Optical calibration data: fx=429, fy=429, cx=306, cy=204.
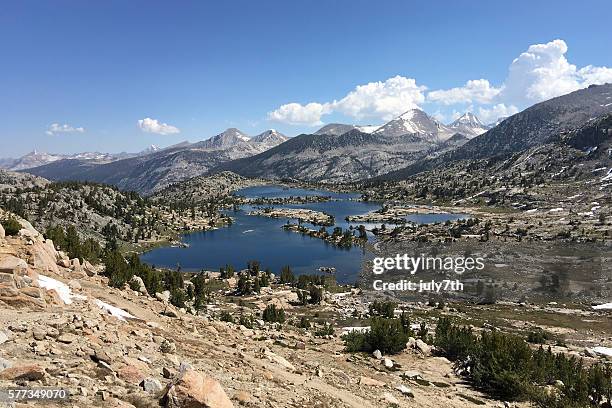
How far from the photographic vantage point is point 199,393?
13406 millimetres

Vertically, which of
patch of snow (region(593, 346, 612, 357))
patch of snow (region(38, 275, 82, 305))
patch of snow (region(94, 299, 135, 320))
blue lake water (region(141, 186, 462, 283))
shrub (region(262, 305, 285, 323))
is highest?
patch of snow (region(38, 275, 82, 305))

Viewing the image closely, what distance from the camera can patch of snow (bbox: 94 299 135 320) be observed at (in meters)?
24.4

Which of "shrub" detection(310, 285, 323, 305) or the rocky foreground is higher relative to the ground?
the rocky foreground

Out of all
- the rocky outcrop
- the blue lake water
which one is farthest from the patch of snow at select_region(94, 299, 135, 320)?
the blue lake water

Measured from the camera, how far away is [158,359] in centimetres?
1802

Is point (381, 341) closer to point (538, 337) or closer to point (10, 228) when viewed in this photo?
point (538, 337)

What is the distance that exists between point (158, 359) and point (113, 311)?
29.2 ft

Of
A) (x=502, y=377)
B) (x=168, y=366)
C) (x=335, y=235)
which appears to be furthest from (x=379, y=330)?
(x=335, y=235)

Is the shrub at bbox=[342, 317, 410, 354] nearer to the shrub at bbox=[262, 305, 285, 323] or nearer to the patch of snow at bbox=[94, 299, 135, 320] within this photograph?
the shrub at bbox=[262, 305, 285, 323]

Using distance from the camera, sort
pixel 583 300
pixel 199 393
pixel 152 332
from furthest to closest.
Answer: pixel 583 300 → pixel 152 332 → pixel 199 393

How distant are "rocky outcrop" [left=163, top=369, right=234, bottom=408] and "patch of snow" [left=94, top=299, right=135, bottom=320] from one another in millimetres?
12059

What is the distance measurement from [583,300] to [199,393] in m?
91.7

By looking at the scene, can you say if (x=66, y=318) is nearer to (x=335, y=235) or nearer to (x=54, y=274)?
(x=54, y=274)

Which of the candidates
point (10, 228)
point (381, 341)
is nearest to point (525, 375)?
point (381, 341)
